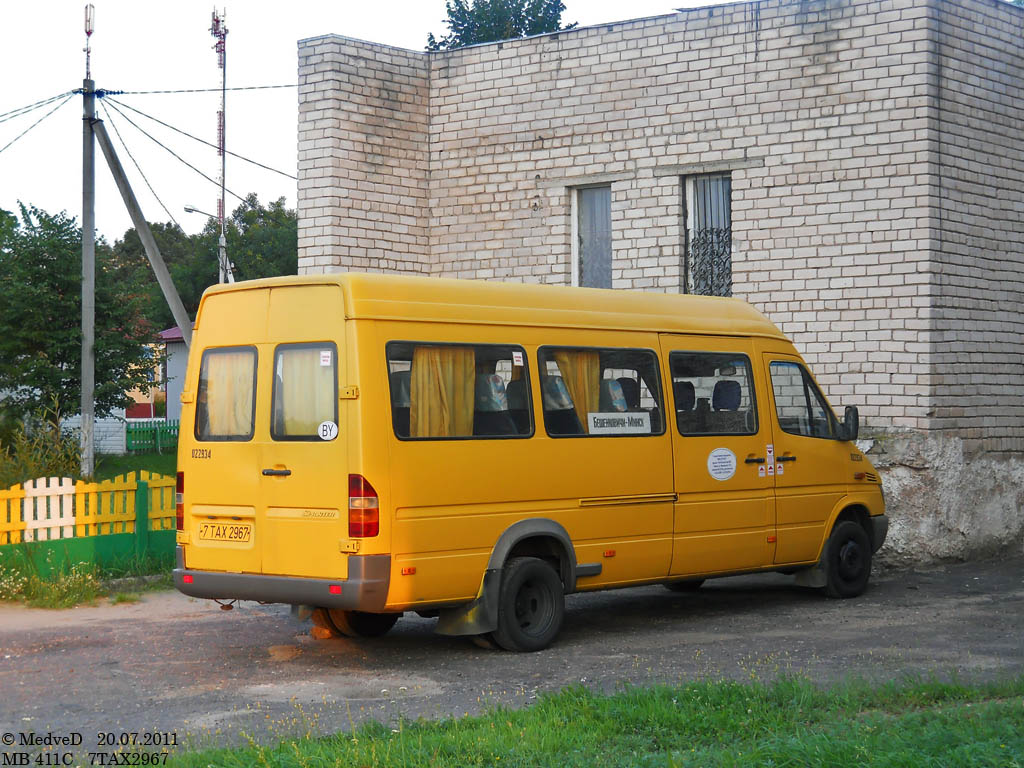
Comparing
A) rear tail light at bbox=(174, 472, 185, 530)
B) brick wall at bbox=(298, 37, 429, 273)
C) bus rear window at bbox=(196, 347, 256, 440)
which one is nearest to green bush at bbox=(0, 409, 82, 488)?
brick wall at bbox=(298, 37, 429, 273)

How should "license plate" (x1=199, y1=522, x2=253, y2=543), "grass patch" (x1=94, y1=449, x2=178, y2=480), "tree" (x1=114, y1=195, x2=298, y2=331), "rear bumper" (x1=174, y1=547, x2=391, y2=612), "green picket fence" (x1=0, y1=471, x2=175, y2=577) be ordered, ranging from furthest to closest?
"tree" (x1=114, y1=195, x2=298, y2=331), "grass patch" (x1=94, y1=449, x2=178, y2=480), "green picket fence" (x1=0, y1=471, x2=175, y2=577), "license plate" (x1=199, y1=522, x2=253, y2=543), "rear bumper" (x1=174, y1=547, x2=391, y2=612)

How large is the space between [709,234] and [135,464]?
864 inches

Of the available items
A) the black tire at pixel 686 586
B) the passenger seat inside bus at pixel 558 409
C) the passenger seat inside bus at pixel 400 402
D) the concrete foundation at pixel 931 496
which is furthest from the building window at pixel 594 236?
the passenger seat inside bus at pixel 400 402

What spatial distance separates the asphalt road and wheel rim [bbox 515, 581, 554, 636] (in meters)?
0.19

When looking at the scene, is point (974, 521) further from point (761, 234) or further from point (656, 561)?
point (656, 561)

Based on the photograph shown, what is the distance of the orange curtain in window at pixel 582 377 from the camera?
9344 millimetres

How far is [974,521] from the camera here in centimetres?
1355

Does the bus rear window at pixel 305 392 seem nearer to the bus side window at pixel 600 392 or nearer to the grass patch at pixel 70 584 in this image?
the bus side window at pixel 600 392

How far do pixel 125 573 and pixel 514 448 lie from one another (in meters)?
4.84

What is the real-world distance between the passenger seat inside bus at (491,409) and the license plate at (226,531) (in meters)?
1.59

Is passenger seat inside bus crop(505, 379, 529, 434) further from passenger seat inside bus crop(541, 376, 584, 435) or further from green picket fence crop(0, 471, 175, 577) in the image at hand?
green picket fence crop(0, 471, 175, 577)

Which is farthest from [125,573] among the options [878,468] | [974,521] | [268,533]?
[974,521]

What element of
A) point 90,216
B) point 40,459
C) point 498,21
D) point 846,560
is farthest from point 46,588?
point 498,21

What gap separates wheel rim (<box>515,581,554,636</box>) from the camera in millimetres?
9008
